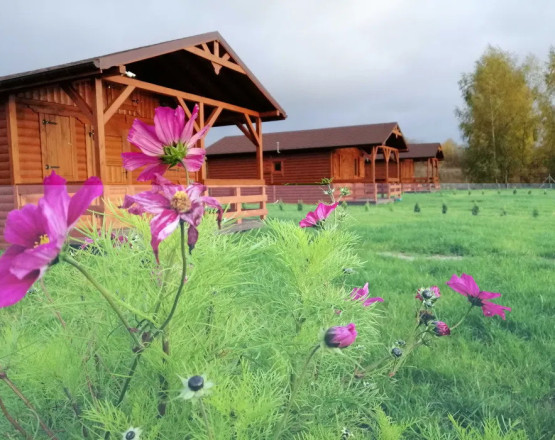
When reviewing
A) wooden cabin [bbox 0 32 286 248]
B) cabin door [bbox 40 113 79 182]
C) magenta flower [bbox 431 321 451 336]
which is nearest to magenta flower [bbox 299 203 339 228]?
magenta flower [bbox 431 321 451 336]

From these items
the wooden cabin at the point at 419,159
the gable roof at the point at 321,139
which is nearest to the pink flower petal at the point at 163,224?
the gable roof at the point at 321,139

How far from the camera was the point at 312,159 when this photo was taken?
79.1 feet

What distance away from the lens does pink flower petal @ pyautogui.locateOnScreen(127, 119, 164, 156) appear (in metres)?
0.71

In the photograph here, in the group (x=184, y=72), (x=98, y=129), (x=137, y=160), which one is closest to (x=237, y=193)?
(x=184, y=72)

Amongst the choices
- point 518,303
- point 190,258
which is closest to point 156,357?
point 190,258

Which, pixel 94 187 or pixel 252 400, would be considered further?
pixel 252 400

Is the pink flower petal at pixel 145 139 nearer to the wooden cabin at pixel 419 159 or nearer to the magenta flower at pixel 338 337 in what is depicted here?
the magenta flower at pixel 338 337

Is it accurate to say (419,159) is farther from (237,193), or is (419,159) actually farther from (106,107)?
(106,107)

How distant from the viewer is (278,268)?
1075mm

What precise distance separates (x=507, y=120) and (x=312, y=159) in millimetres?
26022

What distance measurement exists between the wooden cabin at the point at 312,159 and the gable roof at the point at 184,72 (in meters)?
10.9

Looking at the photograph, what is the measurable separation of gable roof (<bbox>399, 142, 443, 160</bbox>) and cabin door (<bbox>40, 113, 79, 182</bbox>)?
31.4 meters

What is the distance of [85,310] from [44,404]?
11.5 inches

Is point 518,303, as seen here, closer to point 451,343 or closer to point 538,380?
point 451,343
